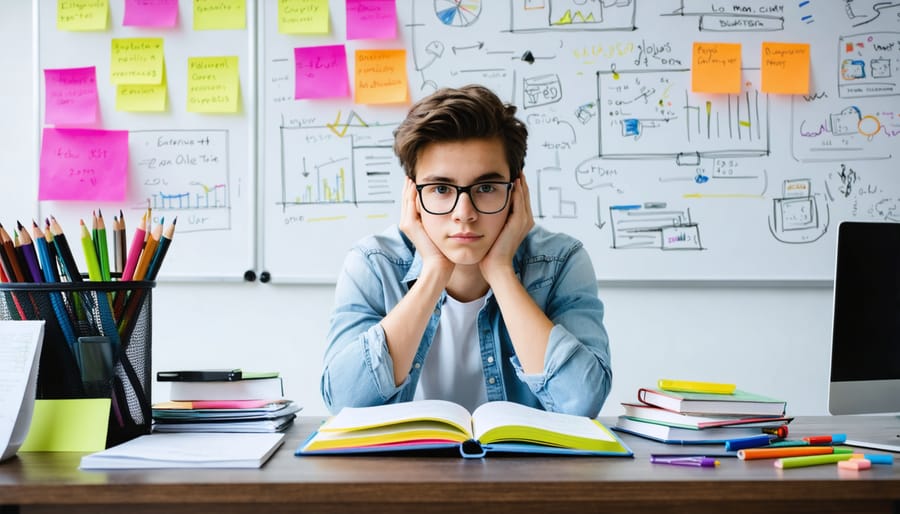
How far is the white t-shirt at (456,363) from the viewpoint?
1.50m

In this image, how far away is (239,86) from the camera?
247 centimetres

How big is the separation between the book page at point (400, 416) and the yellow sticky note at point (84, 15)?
6.44ft

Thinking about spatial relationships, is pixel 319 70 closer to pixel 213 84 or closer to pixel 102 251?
pixel 213 84

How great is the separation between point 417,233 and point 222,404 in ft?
1.68

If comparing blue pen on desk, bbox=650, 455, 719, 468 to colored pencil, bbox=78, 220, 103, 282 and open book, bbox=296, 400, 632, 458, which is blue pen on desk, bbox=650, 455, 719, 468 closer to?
open book, bbox=296, 400, 632, 458

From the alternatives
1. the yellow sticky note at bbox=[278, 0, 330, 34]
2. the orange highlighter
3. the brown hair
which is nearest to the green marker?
the orange highlighter

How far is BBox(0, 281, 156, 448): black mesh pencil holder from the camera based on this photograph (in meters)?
0.99

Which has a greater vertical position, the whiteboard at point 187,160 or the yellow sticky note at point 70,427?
the whiteboard at point 187,160

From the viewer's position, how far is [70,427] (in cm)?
99

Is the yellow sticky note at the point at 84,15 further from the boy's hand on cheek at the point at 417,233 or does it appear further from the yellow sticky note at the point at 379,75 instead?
the boy's hand on cheek at the point at 417,233

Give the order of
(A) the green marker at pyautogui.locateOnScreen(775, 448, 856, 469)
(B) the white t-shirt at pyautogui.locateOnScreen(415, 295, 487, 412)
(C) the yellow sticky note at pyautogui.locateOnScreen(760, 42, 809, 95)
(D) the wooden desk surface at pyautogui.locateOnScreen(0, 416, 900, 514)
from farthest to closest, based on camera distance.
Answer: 1. (C) the yellow sticky note at pyautogui.locateOnScreen(760, 42, 809, 95)
2. (B) the white t-shirt at pyautogui.locateOnScreen(415, 295, 487, 412)
3. (A) the green marker at pyautogui.locateOnScreen(775, 448, 856, 469)
4. (D) the wooden desk surface at pyautogui.locateOnScreen(0, 416, 900, 514)

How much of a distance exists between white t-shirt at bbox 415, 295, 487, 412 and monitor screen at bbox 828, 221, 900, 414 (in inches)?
24.8

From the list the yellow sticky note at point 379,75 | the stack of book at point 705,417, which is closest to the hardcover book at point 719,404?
the stack of book at point 705,417

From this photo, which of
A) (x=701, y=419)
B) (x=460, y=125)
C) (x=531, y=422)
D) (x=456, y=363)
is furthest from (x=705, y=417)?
(x=460, y=125)
